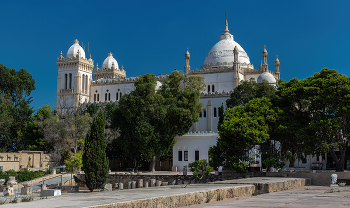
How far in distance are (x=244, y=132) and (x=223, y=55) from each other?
37.7 metres

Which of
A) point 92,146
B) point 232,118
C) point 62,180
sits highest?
point 232,118

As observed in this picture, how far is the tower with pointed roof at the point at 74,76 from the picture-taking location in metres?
65.9

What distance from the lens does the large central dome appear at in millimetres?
61812

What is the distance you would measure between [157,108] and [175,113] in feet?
7.34

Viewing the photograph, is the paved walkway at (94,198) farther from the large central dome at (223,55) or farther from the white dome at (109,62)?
the white dome at (109,62)

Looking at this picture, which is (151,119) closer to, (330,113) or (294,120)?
(294,120)

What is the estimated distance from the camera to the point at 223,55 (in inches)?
2462

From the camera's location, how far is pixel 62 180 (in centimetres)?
3547

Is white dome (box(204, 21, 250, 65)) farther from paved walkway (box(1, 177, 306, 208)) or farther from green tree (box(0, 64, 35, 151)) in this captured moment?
paved walkway (box(1, 177, 306, 208))

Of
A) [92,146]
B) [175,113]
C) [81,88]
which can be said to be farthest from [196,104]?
[81,88]

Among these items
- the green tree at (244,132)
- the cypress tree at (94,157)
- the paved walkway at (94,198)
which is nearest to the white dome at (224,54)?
the green tree at (244,132)

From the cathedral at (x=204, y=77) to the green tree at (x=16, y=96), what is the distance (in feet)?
15.7

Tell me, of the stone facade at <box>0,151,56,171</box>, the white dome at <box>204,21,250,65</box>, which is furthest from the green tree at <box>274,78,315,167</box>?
the white dome at <box>204,21,250,65</box>

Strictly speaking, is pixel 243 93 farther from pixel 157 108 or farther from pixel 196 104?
pixel 157 108
